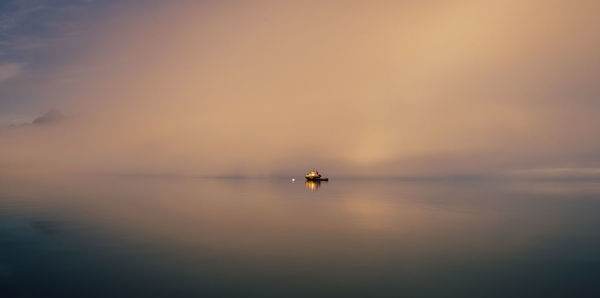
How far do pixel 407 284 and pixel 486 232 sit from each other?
22.1 meters

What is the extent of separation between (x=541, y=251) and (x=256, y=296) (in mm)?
25270

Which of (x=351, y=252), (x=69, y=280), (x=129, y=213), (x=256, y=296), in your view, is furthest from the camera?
(x=129, y=213)

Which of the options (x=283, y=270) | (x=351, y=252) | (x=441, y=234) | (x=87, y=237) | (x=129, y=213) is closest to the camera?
(x=283, y=270)

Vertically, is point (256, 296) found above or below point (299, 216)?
below

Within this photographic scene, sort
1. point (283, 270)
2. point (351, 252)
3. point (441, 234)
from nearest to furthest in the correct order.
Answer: point (283, 270), point (351, 252), point (441, 234)

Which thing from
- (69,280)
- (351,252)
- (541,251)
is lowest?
(69,280)

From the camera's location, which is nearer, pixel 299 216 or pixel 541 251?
pixel 541 251

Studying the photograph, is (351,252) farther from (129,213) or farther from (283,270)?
(129,213)

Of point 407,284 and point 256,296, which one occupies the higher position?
point 407,284

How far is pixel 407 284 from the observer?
18578mm

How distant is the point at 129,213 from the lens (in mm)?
45406

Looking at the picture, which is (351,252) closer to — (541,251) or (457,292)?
(457,292)

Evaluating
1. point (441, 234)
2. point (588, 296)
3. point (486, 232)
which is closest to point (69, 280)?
point (588, 296)

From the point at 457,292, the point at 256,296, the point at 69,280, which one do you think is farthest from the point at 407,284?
the point at 69,280
